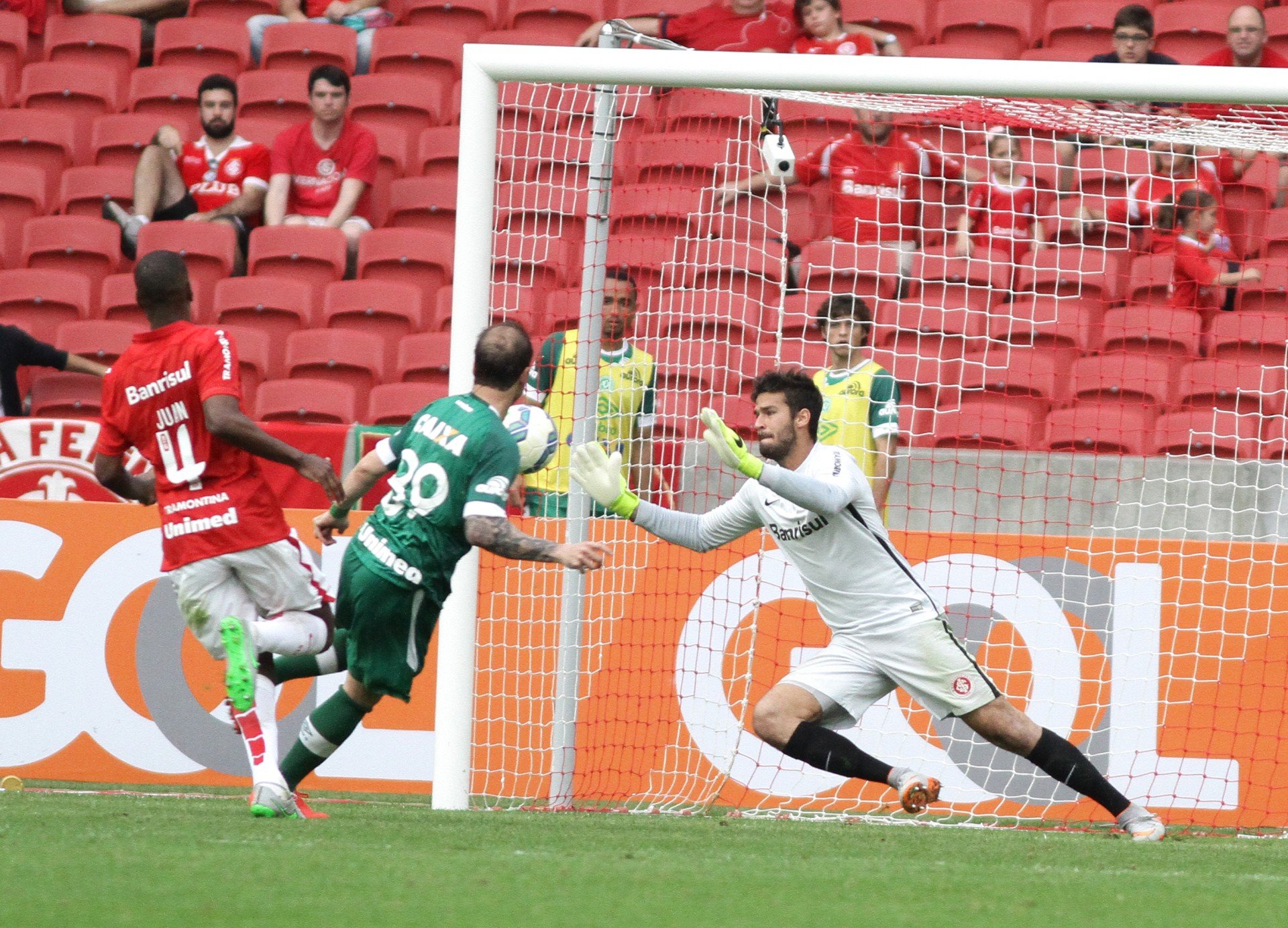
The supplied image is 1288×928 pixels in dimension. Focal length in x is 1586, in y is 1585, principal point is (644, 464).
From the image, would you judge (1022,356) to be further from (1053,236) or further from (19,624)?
(19,624)

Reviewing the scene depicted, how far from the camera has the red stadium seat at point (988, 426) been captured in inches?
336

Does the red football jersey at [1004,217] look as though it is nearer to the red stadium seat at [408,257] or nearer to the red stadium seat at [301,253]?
the red stadium seat at [408,257]

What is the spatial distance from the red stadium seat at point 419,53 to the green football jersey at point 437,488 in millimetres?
7113

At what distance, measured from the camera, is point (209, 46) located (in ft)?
40.6

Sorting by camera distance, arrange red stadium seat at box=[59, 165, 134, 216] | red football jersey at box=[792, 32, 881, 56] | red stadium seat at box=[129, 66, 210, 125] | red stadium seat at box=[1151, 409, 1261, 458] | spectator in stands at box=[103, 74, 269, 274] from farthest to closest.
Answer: red stadium seat at box=[129, 66, 210, 125] → red stadium seat at box=[59, 165, 134, 216] → spectator in stands at box=[103, 74, 269, 274] → red football jersey at box=[792, 32, 881, 56] → red stadium seat at box=[1151, 409, 1261, 458]

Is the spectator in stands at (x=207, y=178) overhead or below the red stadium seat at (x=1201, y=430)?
overhead

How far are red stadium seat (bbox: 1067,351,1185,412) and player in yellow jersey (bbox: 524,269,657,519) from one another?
8.12 ft

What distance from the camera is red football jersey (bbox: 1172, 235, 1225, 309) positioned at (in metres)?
8.60

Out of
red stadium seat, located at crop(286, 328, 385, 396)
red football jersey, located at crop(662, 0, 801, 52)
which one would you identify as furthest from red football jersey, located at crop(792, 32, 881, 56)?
red stadium seat, located at crop(286, 328, 385, 396)

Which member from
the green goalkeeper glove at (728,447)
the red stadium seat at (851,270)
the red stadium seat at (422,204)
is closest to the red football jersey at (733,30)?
the red stadium seat at (422,204)

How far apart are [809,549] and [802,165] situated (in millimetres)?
3911

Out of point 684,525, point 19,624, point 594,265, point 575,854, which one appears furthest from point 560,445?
point 575,854

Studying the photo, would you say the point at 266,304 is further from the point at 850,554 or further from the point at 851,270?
the point at 850,554

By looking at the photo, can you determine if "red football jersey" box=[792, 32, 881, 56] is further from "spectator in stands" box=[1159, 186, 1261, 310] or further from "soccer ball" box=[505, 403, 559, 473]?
"soccer ball" box=[505, 403, 559, 473]
